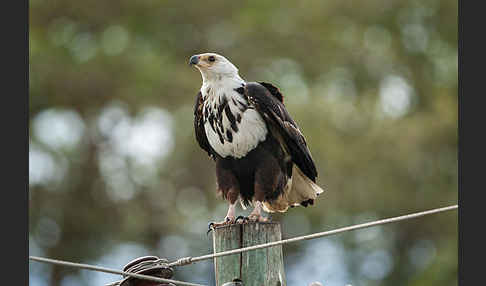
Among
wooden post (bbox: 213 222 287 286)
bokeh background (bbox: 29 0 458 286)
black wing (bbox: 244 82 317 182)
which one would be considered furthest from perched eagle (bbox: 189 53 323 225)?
bokeh background (bbox: 29 0 458 286)

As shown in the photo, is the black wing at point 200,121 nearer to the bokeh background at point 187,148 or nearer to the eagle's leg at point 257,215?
the eagle's leg at point 257,215

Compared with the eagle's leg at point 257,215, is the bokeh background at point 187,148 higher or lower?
higher

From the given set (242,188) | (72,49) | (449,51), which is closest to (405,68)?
(449,51)

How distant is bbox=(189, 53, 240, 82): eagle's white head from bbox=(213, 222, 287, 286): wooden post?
3.75 feet

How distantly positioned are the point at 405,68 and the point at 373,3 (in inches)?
50.4

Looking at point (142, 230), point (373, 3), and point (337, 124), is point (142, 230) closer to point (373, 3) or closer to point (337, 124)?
point (337, 124)

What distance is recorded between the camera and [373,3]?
1455 centimetres

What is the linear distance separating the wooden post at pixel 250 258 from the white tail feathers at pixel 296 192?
89 cm

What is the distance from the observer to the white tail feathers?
4.80 meters

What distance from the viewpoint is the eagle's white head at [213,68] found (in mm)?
4766

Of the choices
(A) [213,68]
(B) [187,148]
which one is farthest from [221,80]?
(B) [187,148]

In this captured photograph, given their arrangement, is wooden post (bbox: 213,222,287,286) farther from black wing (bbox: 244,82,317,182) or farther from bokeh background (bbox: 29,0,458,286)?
bokeh background (bbox: 29,0,458,286)

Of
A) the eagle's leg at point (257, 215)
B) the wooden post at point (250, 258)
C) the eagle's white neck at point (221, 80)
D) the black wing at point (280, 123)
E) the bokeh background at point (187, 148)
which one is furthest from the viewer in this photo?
the bokeh background at point (187, 148)

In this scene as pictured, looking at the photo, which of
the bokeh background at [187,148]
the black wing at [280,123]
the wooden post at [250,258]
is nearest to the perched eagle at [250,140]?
the black wing at [280,123]
